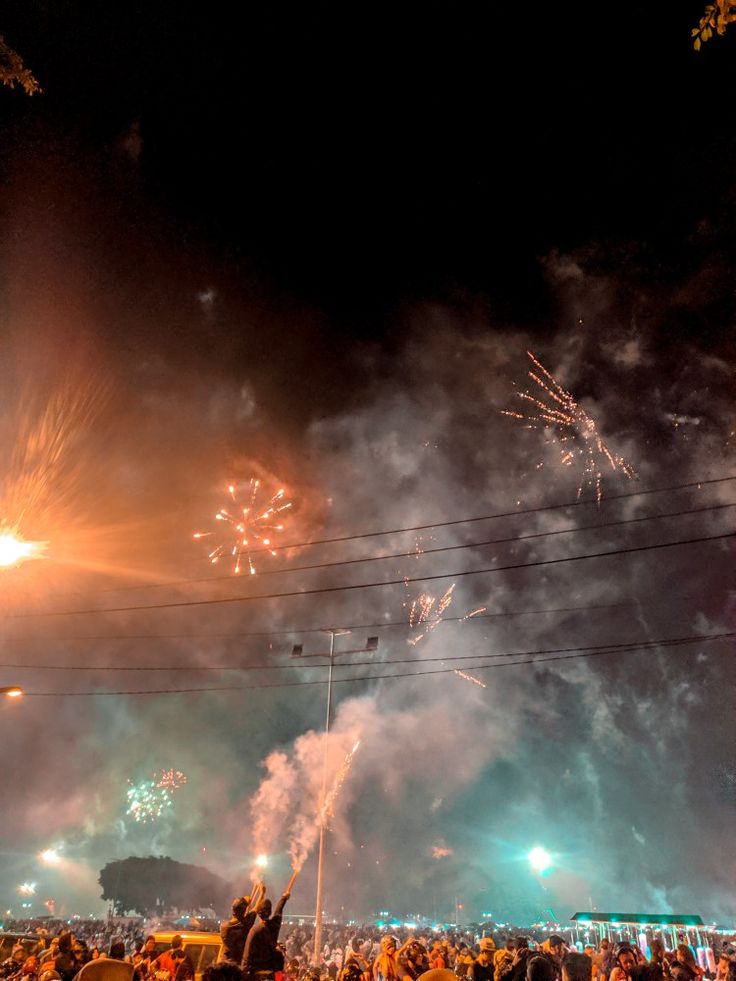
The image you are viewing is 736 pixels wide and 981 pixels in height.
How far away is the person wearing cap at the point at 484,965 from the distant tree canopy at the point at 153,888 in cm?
9907

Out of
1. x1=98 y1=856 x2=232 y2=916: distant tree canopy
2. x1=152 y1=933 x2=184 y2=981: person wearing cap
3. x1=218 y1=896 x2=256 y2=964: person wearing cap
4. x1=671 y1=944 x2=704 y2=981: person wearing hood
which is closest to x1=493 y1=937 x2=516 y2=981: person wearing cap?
x1=671 y1=944 x2=704 y2=981: person wearing hood

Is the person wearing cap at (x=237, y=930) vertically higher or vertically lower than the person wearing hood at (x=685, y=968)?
higher

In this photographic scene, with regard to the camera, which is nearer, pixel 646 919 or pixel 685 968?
pixel 685 968

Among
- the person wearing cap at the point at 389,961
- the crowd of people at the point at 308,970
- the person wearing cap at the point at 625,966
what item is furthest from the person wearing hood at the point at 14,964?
the person wearing cap at the point at 625,966

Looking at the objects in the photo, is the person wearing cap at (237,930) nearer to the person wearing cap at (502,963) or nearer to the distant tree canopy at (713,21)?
the person wearing cap at (502,963)

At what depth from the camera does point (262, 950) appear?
29.5ft

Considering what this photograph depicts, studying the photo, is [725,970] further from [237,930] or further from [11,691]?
[11,691]

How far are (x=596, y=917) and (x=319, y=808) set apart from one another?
1355cm

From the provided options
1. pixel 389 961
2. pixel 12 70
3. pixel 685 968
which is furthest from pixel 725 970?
pixel 12 70

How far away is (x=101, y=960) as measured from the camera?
7375 millimetres

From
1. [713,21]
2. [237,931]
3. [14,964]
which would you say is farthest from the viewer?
[14,964]

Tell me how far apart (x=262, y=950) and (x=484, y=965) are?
6117 millimetres

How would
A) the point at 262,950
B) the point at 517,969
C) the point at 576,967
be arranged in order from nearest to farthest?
the point at 262,950 < the point at 517,969 < the point at 576,967

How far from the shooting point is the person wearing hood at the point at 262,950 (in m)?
8.89
